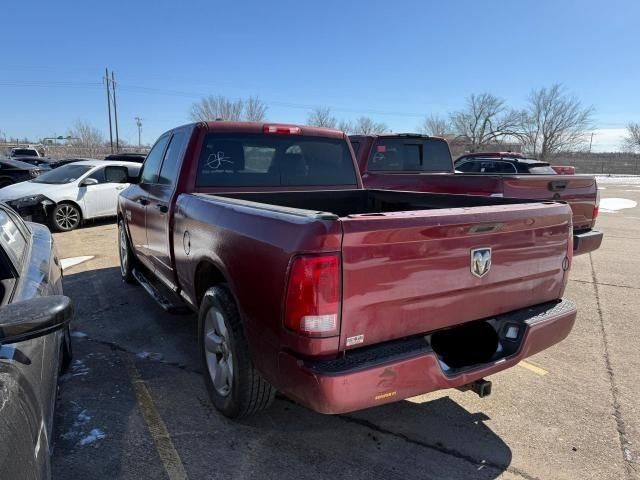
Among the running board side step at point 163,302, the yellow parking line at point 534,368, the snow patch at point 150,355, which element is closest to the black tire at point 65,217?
the running board side step at point 163,302

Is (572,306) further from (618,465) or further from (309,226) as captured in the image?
(309,226)

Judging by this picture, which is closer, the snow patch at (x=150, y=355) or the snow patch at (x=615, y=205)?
the snow patch at (x=150, y=355)

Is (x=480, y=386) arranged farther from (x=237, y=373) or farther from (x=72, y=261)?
(x=72, y=261)

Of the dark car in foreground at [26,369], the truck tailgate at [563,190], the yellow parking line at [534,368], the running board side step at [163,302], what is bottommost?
the yellow parking line at [534,368]

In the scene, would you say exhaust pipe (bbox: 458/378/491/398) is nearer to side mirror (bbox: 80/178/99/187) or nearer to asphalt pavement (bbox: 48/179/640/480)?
asphalt pavement (bbox: 48/179/640/480)

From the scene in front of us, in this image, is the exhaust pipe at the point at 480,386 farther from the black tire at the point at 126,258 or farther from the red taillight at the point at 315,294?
the black tire at the point at 126,258

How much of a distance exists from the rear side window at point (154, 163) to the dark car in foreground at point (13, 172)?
14561mm

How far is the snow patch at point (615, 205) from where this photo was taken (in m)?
16.2

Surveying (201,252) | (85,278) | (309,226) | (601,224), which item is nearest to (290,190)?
(201,252)

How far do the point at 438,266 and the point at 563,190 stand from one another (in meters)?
4.30

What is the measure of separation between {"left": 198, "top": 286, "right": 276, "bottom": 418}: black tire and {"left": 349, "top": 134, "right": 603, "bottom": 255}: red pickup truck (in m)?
3.71

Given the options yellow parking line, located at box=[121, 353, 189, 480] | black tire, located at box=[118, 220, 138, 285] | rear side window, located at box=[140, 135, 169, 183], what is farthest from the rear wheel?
yellow parking line, located at box=[121, 353, 189, 480]

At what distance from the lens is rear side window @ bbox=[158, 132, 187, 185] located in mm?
4078

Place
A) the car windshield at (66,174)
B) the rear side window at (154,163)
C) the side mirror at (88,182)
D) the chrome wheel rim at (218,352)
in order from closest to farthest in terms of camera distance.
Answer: the chrome wheel rim at (218,352)
the rear side window at (154,163)
the side mirror at (88,182)
the car windshield at (66,174)
